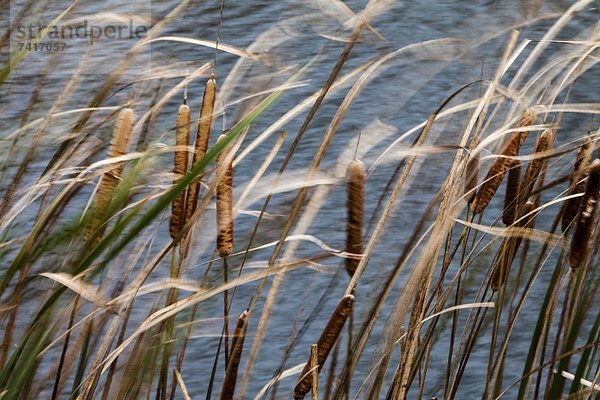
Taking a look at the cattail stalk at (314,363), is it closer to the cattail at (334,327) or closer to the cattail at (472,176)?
the cattail at (334,327)

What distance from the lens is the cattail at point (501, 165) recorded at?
936 millimetres

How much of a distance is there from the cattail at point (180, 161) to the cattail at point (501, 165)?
267 millimetres

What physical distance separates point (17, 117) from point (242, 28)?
29.6 inches

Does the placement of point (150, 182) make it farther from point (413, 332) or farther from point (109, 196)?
point (413, 332)

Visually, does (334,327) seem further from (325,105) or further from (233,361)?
(325,105)

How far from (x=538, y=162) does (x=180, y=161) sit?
0.33 metres

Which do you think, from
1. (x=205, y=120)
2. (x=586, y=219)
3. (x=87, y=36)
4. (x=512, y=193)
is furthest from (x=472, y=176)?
(x=87, y=36)

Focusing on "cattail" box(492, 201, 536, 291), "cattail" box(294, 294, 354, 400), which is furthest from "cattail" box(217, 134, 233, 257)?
"cattail" box(492, 201, 536, 291)

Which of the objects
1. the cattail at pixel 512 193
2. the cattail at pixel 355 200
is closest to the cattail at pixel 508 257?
the cattail at pixel 512 193

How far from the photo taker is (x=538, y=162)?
962mm

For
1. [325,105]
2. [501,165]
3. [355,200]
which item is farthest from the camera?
[325,105]

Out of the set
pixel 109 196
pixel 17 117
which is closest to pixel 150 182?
pixel 109 196

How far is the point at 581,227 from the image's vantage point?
32.9 inches

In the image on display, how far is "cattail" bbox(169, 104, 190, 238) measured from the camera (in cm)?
85
